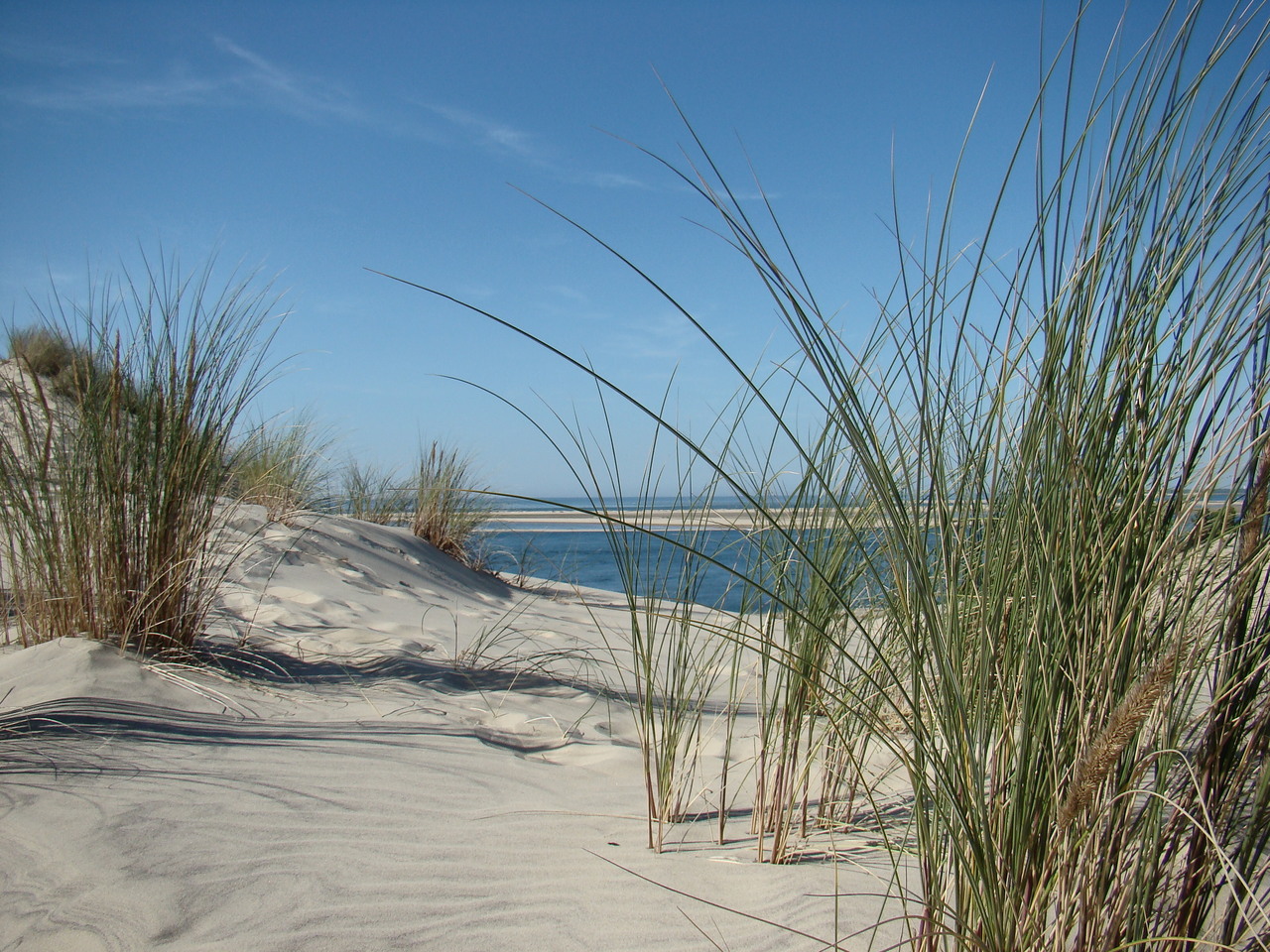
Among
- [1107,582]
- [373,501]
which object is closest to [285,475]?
[373,501]

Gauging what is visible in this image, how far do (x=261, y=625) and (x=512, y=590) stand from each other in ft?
11.8

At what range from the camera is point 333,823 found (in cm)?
162

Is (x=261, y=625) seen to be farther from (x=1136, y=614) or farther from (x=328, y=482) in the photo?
(x=328, y=482)

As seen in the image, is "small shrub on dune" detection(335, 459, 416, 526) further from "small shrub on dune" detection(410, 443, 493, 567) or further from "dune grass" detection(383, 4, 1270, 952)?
"dune grass" detection(383, 4, 1270, 952)

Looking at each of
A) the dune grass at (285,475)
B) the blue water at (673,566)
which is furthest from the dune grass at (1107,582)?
the dune grass at (285,475)

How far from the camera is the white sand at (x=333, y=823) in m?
1.26

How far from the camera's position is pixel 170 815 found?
1.53 metres

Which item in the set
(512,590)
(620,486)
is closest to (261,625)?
(620,486)

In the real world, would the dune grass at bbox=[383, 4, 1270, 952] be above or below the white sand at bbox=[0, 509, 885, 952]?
above

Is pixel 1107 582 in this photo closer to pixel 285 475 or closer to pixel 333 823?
pixel 333 823

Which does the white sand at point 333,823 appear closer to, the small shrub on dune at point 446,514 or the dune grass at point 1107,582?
the dune grass at point 1107,582

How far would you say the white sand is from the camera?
1260mm

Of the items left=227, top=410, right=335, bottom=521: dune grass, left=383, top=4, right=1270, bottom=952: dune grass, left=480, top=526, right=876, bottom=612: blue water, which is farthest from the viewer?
left=227, top=410, right=335, bottom=521: dune grass

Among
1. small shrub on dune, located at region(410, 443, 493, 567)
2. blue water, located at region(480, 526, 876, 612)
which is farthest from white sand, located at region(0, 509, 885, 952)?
small shrub on dune, located at region(410, 443, 493, 567)
